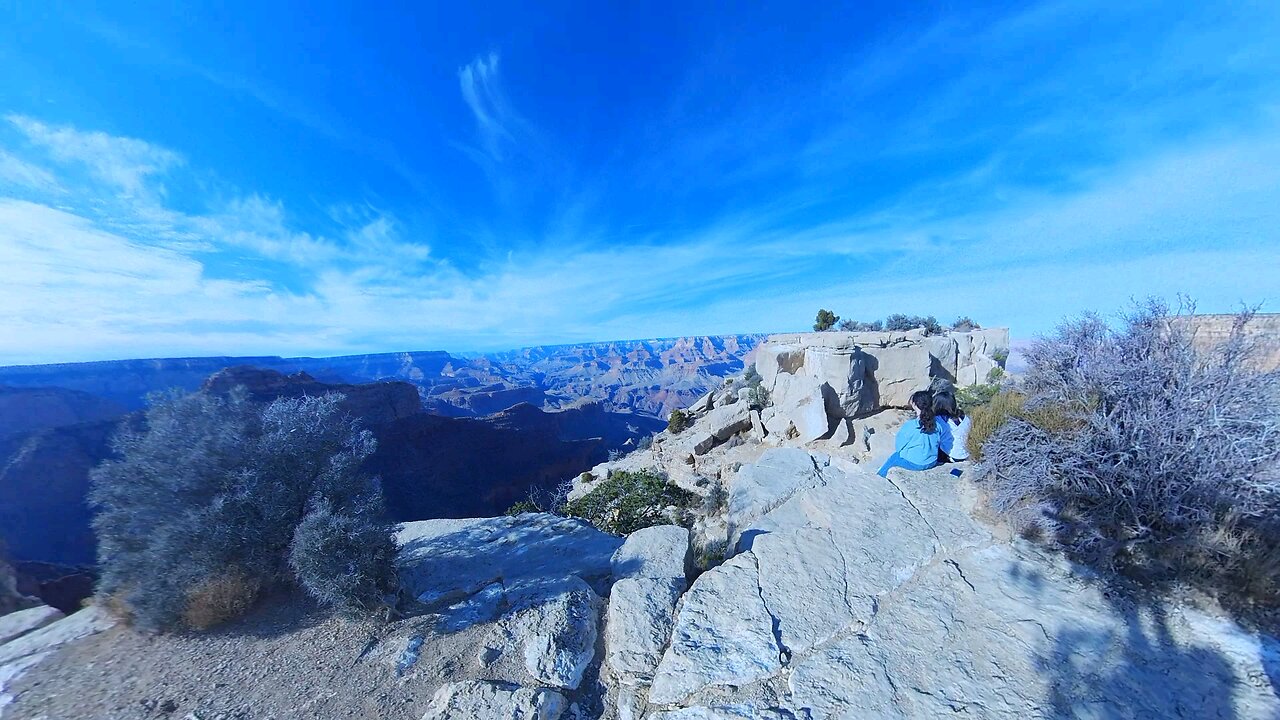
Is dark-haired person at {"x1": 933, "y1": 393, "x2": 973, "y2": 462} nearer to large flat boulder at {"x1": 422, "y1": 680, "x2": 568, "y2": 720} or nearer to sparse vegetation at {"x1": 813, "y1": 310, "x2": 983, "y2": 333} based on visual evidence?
large flat boulder at {"x1": 422, "y1": 680, "x2": 568, "y2": 720}

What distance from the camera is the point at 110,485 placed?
15.0 feet

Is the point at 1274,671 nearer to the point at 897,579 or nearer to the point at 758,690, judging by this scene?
the point at 897,579

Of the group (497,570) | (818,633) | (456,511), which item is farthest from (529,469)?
(818,633)

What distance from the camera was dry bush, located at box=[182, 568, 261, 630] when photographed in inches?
160

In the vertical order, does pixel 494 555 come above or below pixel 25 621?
below

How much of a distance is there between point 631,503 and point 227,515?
650cm

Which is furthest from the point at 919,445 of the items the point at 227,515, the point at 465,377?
the point at 465,377

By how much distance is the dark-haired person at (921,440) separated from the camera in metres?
4.90

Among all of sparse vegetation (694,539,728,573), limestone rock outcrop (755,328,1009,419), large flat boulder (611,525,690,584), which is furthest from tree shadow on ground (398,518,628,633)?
limestone rock outcrop (755,328,1009,419)

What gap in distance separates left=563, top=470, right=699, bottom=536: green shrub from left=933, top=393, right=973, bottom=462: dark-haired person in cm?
536

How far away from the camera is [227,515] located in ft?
14.8


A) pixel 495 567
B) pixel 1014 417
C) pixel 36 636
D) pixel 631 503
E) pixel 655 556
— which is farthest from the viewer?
pixel 631 503

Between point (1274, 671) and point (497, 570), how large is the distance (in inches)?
237

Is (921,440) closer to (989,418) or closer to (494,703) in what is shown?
(989,418)
